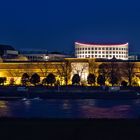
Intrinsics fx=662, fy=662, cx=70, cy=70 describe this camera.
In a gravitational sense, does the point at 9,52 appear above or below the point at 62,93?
above

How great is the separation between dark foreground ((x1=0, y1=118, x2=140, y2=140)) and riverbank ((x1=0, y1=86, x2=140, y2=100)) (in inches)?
1332

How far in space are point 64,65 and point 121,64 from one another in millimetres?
6805

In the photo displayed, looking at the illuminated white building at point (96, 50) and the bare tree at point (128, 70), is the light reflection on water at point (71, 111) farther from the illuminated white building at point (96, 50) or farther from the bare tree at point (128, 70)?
the illuminated white building at point (96, 50)

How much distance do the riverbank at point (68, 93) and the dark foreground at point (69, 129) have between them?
33.8 metres

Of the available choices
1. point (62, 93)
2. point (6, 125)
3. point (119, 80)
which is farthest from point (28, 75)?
point (6, 125)

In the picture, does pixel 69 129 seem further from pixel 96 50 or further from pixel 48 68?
pixel 96 50

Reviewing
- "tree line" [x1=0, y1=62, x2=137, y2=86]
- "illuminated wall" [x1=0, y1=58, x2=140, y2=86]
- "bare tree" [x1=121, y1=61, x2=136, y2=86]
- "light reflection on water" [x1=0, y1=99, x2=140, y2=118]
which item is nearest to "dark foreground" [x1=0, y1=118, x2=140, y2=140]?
"light reflection on water" [x1=0, y1=99, x2=140, y2=118]

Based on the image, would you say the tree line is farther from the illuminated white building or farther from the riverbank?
the illuminated white building

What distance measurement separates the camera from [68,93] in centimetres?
5675

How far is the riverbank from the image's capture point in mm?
53562

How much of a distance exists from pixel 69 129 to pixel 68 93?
135 feet

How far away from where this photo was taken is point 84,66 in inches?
3211

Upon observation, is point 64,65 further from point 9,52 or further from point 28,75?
point 9,52

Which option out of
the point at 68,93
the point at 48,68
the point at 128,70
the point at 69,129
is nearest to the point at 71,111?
the point at 69,129
